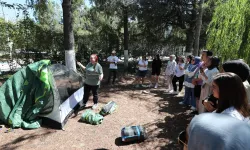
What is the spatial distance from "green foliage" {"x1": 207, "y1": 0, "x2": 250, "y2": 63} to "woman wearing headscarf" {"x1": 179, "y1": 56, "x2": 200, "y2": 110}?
0.96 m

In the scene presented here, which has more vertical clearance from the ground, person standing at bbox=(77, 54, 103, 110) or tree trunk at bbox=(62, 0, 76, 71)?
tree trunk at bbox=(62, 0, 76, 71)

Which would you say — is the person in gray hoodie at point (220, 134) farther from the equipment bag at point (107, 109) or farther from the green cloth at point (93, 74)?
the green cloth at point (93, 74)

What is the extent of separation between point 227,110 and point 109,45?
1502cm

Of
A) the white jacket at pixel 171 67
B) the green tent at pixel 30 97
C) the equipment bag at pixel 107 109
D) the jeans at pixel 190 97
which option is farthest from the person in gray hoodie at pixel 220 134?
the white jacket at pixel 171 67

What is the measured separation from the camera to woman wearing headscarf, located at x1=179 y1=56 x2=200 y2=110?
5.39 metres

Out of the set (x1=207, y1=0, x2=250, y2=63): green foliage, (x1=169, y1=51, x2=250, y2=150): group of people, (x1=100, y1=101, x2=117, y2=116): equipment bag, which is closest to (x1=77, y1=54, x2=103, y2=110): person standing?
(x1=100, y1=101, x2=117, y2=116): equipment bag

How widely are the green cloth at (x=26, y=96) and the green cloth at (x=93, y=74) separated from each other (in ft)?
4.03

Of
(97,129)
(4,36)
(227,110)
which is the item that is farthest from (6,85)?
(4,36)

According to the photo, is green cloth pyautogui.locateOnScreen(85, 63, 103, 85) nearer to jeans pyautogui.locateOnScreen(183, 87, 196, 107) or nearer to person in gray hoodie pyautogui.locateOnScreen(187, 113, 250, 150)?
jeans pyautogui.locateOnScreen(183, 87, 196, 107)

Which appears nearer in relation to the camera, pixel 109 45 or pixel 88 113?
pixel 88 113

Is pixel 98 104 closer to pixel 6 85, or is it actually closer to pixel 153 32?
pixel 6 85

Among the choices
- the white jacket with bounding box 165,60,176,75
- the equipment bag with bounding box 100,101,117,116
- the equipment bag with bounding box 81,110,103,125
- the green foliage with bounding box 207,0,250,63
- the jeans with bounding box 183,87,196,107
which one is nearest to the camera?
the green foliage with bounding box 207,0,250,63

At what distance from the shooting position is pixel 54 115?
4.45m

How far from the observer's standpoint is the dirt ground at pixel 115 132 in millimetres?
3854
